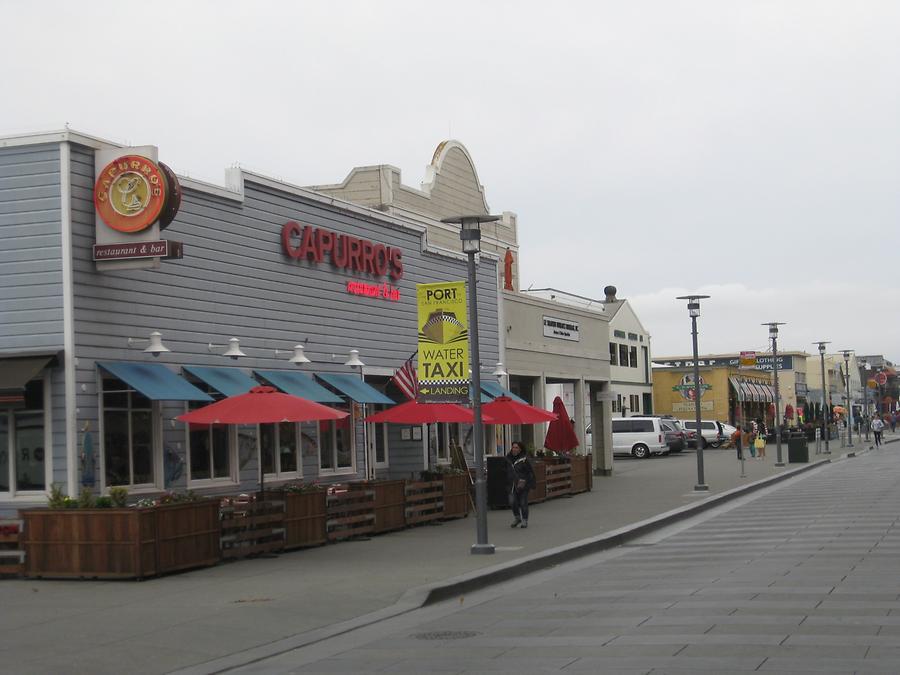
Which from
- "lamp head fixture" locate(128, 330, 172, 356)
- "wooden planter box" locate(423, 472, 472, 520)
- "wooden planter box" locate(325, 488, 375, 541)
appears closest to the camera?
"lamp head fixture" locate(128, 330, 172, 356)

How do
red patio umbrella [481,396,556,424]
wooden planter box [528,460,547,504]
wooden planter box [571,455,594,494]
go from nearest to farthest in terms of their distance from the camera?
1. red patio umbrella [481,396,556,424]
2. wooden planter box [528,460,547,504]
3. wooden planter box [571,455,594,494]

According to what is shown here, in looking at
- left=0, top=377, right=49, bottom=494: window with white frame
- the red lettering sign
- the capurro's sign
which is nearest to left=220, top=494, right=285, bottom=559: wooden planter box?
left=0, top=377, right=49, bottom=494: window with white frame

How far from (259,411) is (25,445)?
3414 mm

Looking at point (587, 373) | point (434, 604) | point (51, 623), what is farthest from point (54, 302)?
point (587, 373)

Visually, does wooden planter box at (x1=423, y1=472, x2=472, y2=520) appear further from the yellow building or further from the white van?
the yellow building

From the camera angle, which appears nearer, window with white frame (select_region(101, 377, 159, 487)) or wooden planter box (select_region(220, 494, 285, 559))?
wooden planter box (select_region(220, 494, 285, 559))

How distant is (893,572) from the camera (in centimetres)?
1419

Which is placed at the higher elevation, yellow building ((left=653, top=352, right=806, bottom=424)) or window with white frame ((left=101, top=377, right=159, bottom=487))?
yellow building ((left=653, top=352, right=806, bottom=424))

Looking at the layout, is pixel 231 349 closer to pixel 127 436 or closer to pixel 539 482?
pixel 127 436

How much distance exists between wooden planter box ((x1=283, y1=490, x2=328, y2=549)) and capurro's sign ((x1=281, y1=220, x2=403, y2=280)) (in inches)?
220

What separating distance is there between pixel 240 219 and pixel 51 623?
10.6m

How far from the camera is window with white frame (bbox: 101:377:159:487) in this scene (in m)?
17.9

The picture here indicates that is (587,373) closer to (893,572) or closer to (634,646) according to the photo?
(893,572)

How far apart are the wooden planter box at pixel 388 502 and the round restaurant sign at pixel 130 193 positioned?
6.24 m
